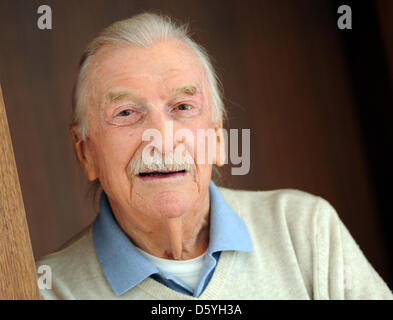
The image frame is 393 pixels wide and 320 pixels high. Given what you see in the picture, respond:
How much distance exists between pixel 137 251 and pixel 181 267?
0.11 metres

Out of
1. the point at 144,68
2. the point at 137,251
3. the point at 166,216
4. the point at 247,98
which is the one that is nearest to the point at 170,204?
the point at 166,216

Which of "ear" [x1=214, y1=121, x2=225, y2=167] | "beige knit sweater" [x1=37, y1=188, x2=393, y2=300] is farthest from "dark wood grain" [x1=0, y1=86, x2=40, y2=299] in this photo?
"ear" [x1=214, y1=121, x2=225, y2=167]

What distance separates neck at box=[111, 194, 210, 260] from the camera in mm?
1224

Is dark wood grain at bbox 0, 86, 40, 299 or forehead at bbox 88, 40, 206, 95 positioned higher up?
forehead at bbox 88, 40, 206, 95

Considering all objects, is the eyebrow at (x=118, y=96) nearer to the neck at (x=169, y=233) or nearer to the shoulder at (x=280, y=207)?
the neck at (x=169, y=233)

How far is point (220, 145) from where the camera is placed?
1.33 meters

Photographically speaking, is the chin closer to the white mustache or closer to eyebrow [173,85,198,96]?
the white mustache

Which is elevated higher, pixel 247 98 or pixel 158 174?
pixel 247 98

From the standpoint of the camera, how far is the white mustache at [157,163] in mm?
1150

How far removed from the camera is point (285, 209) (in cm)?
138

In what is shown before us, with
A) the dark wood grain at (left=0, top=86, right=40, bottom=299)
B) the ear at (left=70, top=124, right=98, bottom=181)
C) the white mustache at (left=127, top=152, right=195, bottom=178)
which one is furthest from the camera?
the ear at (left=70, top=124, right=98, bottom=181)

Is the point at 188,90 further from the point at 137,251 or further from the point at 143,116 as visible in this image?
the point at 137,251

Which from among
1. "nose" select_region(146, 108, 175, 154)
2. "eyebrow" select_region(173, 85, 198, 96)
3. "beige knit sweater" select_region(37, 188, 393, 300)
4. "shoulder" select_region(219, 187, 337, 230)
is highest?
"eyebrow" select_region(173, 85, 198, 96)
